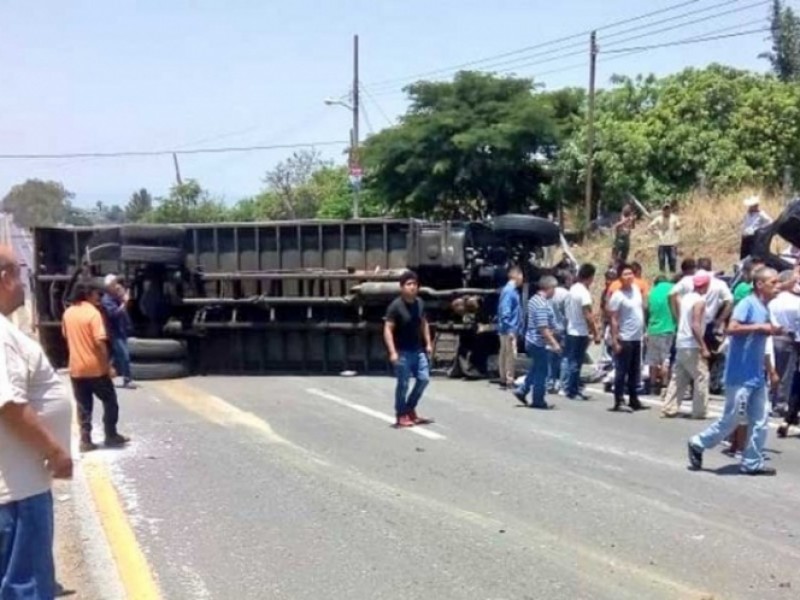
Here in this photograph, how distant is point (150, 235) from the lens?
20.8 metres

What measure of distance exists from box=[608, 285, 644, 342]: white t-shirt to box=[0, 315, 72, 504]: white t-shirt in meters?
11.0

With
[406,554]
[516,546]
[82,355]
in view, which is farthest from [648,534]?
[82,355]

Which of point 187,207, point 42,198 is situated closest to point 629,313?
point 187,207

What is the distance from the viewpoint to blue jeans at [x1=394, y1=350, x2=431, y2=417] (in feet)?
45.0

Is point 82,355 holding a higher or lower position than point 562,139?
lower

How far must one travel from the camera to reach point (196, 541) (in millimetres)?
8289

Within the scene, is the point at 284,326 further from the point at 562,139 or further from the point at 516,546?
the point at 562,139

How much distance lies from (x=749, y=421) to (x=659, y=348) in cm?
589

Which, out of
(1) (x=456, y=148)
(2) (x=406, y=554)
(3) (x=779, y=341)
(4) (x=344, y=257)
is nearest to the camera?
(2) (x=406, y=554)

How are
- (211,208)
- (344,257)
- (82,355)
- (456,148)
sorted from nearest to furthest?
(82,355) → (344,257) → (456,148) → (211,208)

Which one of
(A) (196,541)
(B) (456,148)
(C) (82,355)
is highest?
(B) (456,148)

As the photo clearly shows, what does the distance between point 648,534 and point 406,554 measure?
1.71 meters

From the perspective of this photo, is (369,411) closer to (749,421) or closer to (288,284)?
(749,421)

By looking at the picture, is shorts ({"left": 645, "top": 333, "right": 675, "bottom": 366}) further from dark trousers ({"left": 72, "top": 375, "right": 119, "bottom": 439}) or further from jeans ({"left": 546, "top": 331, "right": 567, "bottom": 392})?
dark trousers ({"left": 72, "top": 375, "right": 119, "bottom": 439})
